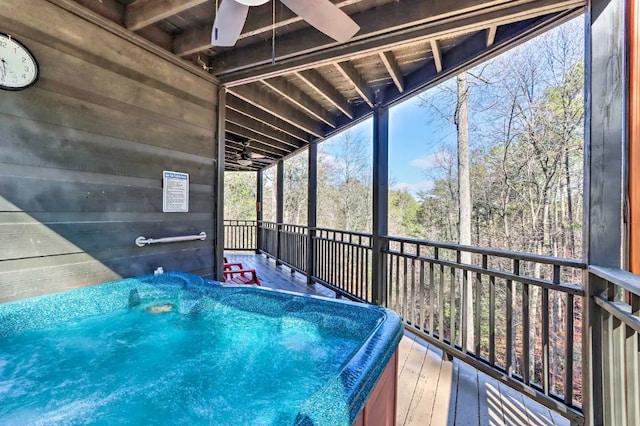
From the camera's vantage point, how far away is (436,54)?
8.05 feet

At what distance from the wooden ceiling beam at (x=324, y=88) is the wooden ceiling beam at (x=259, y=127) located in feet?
4.79

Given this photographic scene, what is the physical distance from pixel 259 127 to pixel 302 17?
325cm

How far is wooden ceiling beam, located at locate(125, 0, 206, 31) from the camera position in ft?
6.36

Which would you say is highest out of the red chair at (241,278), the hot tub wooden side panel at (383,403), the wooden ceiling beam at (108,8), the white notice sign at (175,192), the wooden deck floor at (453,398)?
the wooden ceiling beam at (108,8)

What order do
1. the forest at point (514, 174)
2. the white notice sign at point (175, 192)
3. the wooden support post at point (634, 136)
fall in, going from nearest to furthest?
1. the wooden support post at point (634, 136)
2. the white notice sign at point (175, 192)
3. the forest at point (514, 174)

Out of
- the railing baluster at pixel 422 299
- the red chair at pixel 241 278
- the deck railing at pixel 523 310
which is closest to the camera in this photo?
the deck railing at pixel 523 310

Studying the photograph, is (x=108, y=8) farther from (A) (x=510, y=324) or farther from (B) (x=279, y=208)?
(B) (x=279, y=208)

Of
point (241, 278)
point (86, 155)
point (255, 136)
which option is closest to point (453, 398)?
point (86, 155)

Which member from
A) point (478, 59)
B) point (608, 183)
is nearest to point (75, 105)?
point (478, 59)

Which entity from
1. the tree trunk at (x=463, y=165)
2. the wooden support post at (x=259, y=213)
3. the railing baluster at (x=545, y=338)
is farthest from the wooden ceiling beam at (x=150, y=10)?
the tree trunk at (x=463, y=165)

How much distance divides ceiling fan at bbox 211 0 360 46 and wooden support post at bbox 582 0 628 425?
1312 mm

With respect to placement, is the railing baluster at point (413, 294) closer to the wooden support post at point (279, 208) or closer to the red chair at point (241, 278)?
the red chair at point (241, 278)

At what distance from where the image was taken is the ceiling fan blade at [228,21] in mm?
1609

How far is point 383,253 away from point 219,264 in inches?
73.4
